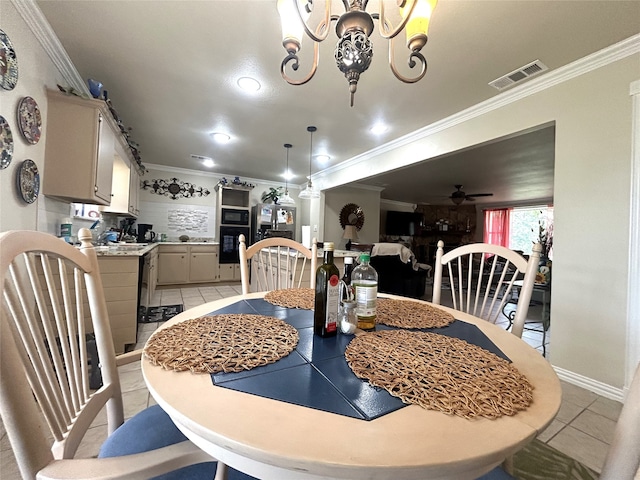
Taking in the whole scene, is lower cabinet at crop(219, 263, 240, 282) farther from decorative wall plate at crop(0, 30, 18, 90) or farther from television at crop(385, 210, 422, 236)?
television at crop(385, 210, 422, 236)

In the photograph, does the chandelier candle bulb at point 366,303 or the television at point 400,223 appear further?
the television at point 400,223

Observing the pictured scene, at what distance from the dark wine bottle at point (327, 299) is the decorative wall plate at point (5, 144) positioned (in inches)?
78.6

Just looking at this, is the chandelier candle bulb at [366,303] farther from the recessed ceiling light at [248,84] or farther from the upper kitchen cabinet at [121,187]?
the upper kitchen cabinet at [121,187]

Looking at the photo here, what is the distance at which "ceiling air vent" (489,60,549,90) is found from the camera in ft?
6.84

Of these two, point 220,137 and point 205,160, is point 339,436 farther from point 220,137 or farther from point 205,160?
point 205,160

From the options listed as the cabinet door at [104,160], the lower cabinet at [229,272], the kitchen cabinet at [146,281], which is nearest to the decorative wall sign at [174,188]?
the lower cabinet at [229,272]

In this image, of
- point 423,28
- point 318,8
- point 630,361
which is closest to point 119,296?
point 318,8

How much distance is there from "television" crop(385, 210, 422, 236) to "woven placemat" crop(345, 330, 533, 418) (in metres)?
7.88

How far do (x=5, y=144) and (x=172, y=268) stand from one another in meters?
3.70

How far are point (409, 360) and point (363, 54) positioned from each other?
1178 mm

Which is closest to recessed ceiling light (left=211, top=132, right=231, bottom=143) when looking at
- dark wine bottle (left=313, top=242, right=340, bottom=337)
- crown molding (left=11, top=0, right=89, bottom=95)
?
crown molding (left=11, top=0, right=89, bottom=95)

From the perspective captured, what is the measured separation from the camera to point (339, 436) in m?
0.43

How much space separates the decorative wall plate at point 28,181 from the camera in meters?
1.71

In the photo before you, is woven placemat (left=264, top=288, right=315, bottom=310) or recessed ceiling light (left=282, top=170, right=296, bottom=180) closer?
woven placemat (left=264, top=288, right=315, bottom=310)
